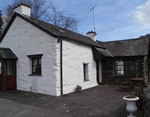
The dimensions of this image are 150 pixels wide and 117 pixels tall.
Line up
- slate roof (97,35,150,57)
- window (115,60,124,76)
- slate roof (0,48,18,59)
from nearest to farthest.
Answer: slate roof (0,48,18,59) → slate roof (97,35,150,57) → window (115,60,124,76)

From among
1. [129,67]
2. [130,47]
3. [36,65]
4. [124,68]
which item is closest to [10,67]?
[36,65]

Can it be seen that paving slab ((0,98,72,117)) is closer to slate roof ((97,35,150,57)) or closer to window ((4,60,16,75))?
window ((4,60,16,75))

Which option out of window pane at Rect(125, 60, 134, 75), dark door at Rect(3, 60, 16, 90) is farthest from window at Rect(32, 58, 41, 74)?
window pane at Rect(125, 60, 134, 75)

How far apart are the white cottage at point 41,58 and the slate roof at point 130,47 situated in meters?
2.51

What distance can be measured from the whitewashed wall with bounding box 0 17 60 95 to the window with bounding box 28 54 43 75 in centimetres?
22

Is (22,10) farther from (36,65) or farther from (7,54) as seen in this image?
(36,65)

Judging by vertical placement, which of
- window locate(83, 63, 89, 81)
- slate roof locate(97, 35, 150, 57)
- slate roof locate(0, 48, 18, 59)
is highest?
slate roof locate(97, 35, 150, 57)

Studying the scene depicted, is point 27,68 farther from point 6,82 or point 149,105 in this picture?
point 149,105

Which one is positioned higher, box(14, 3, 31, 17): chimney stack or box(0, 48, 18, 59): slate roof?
box(14, 3, 31, 17): chimney stack

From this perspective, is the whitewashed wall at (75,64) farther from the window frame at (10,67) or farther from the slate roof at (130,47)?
the window frame at (10,67)

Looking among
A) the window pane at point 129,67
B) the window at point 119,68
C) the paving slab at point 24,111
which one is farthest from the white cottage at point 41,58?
the window pane at point 129,67

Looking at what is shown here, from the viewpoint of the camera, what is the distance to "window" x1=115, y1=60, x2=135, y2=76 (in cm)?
1265

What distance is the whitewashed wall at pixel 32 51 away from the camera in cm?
870

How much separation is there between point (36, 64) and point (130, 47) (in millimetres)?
8715
